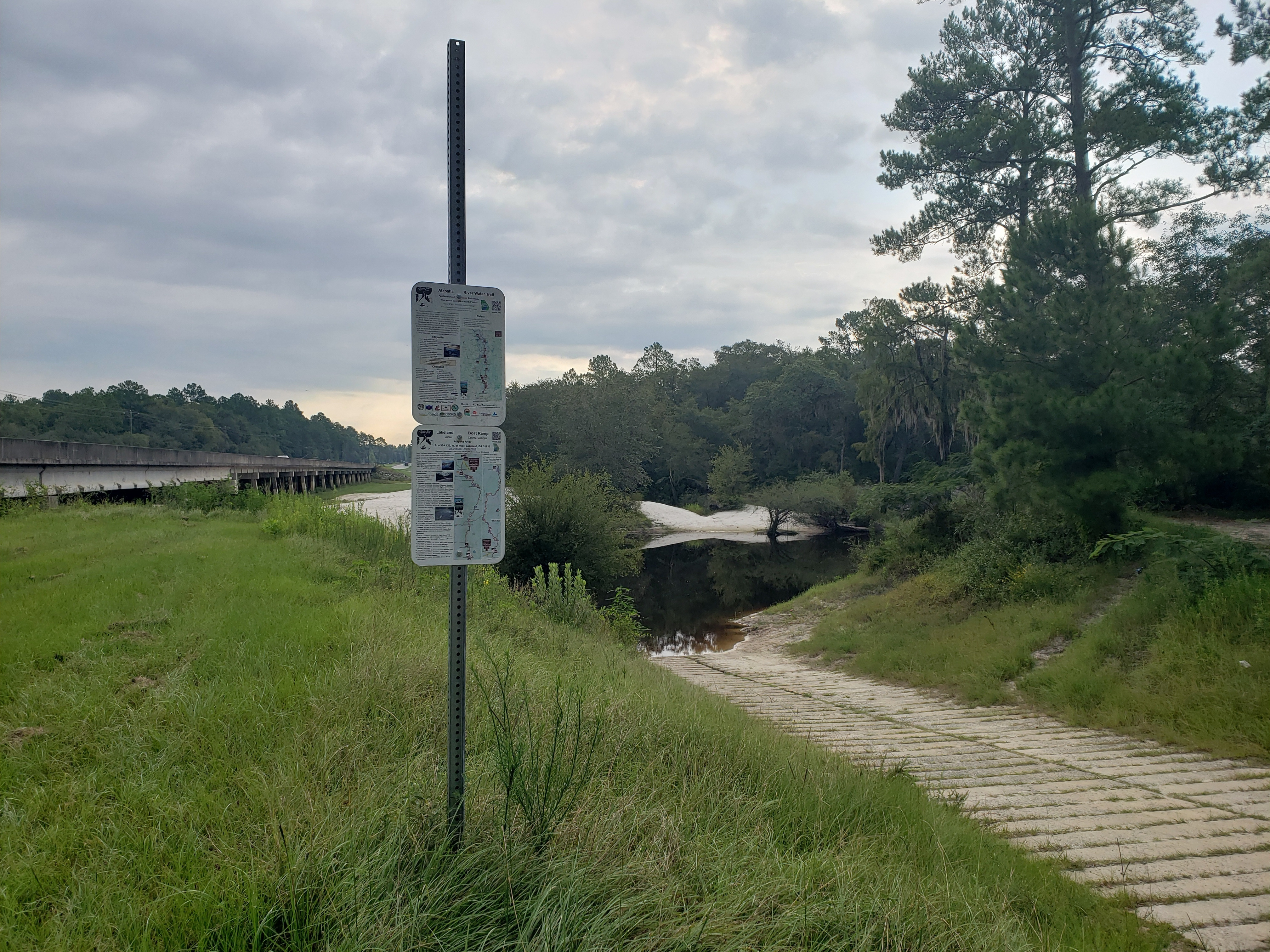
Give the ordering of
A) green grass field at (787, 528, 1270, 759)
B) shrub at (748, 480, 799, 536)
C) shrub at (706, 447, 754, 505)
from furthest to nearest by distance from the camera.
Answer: shrub at (706, 447, 754, 505), shrub at (748, 480, 799, 536), green grass field at (787, 528, 1270, 759)

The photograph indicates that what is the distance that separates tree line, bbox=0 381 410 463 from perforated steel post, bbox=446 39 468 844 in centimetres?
2470

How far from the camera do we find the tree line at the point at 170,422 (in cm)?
4478

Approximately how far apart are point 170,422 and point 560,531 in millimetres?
66699

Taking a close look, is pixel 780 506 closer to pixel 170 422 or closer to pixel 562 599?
pixel 562 599

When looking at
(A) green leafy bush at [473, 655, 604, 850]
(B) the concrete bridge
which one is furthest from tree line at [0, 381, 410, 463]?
(A) green leafy bush at [473, 655, 604, 850]

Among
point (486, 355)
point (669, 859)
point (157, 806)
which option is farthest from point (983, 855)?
point (157, 806)

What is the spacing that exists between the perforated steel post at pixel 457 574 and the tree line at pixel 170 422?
2470 centimetres

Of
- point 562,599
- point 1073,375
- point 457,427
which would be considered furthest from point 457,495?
point 1073,375

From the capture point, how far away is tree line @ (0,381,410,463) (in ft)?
147

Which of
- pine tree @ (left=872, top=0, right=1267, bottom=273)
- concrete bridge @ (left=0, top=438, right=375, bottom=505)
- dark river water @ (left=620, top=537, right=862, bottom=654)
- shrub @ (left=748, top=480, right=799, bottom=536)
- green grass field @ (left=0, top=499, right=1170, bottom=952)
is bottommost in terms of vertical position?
dark river water @ (left=620, top=537, right=862, bottom=654)

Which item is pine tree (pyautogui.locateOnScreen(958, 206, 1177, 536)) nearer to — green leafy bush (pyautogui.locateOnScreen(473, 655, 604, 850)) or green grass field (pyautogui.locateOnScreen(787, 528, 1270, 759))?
green grass field (pyautogui.locateOnScreen(787, 528, 1270, 759))

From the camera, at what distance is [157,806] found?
9.51ft

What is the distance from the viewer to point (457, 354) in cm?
279

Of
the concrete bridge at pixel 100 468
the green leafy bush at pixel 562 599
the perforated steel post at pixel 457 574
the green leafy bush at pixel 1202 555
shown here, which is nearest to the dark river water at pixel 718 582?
the green leafy bush at pixel 562 599
